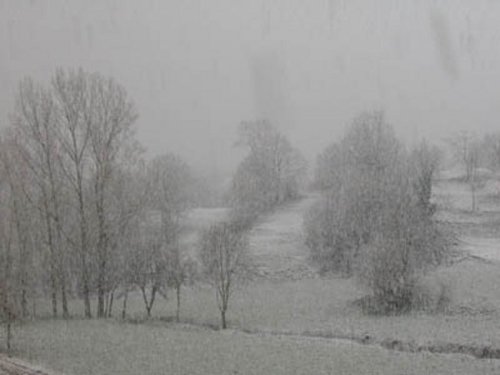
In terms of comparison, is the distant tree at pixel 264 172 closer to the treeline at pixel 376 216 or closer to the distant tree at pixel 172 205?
the treeline at pixel 376 216

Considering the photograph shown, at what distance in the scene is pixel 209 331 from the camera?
111 ft

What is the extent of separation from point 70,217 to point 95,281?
4.84 m

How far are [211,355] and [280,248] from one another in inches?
1582

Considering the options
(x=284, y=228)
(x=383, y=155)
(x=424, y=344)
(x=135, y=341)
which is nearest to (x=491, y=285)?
(x=424, y=344)

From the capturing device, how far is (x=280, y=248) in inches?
2562

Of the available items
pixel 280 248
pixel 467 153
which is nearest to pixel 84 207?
pixel 280 248

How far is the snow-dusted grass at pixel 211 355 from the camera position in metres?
22.6

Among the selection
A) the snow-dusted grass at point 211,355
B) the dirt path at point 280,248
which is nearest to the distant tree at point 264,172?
the dirt path at point 280,248

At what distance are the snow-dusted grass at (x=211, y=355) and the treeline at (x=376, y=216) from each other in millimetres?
11555

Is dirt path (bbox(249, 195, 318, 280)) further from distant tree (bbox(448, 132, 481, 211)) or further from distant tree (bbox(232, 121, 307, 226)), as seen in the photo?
distant tree (bbox(448, 132, 481, 211))

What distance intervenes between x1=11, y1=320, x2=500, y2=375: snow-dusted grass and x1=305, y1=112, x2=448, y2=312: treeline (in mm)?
11555

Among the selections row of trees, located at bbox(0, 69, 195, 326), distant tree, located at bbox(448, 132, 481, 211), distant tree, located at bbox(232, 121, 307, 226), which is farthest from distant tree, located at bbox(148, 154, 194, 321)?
distant tree, located at bbox(448, 132, 481, 211)

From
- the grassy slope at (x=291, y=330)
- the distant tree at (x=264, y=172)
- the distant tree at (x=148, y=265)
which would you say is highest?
the distant tree at (x=264, y=172)

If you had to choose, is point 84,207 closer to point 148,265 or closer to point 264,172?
point 148,265
